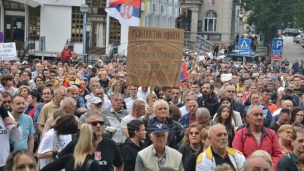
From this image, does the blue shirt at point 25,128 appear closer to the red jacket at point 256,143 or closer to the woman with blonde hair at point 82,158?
the woman with blonde hair at point 82,158

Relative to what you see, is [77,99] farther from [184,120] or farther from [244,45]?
[244,45]

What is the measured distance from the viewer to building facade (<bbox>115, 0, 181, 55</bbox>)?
3975 cm

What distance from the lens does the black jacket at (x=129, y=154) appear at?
8852 millimetres

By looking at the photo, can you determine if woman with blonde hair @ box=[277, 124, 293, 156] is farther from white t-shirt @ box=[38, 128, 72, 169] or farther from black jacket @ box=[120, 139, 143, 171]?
white t-shirt @ box=[38, 128, 72, 169]

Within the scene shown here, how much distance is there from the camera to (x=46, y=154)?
8.54m

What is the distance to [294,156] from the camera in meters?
8.09

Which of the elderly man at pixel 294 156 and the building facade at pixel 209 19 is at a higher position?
the building facade at pixel 209 19

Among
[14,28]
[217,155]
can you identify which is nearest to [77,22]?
[14,28]

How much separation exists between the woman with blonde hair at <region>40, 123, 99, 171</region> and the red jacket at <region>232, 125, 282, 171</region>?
8.03ft

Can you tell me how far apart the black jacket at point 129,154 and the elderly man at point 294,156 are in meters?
1.98

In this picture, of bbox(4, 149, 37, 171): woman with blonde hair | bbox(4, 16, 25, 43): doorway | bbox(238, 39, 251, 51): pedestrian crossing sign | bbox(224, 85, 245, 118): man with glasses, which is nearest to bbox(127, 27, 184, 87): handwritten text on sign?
bbox(224, 85, 245, 118): man with glasses

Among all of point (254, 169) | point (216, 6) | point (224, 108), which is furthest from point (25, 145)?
point (216, 6)

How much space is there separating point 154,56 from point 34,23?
31401 millimetres

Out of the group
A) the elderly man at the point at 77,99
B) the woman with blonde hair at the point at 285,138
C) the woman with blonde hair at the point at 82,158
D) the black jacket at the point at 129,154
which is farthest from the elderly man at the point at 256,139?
the elderly man at the point at 77,99
